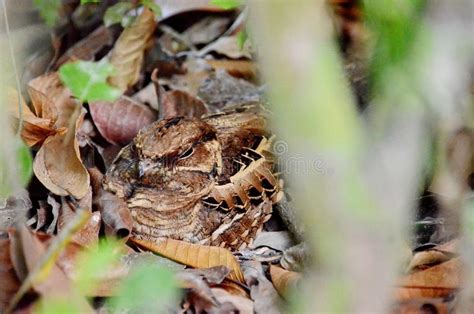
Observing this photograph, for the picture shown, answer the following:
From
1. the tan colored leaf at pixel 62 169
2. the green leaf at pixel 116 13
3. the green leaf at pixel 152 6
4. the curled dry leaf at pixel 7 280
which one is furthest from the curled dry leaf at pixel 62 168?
the green leaf at pixel 116 13

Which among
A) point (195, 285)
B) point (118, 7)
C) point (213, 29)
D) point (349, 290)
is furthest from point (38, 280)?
point (213, 29)

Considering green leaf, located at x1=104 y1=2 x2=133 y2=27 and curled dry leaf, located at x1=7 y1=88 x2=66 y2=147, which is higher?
green leaf, located at x1=104 y1=2 x2=133 y2=27

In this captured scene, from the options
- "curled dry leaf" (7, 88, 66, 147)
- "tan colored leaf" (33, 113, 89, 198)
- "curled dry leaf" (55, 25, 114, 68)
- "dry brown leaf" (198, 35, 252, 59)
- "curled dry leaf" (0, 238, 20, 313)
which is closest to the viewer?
"curled dry leaf" (0, 238, 20, 313)

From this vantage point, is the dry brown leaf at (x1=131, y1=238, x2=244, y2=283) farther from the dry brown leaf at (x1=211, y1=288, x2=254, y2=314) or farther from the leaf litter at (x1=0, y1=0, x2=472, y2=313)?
the dry brown leaf at (x1=211, y1=288, x2=254, y2=314)

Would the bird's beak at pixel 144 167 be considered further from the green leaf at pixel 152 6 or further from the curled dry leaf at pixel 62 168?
the green leaf at pixel 152 6

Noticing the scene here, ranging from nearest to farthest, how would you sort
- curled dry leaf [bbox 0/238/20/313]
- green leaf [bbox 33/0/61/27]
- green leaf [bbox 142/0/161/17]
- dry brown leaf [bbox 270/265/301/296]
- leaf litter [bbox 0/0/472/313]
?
leaf litter [bbox 0/0/472/313]
curled dry leaf [bbox 0/238/20/313]
dry brown leaf [bbox 270/265/301/296]
green leaf [bbox 142/0/161/17]
green leaf [bbox 33/0/61/27]

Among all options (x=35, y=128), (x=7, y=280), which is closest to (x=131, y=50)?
(x=35, y=128)

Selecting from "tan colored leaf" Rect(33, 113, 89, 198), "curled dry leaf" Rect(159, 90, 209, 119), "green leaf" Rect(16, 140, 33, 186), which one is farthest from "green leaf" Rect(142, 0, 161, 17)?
"green leaf" Rect(16, 140, 33, 186)
